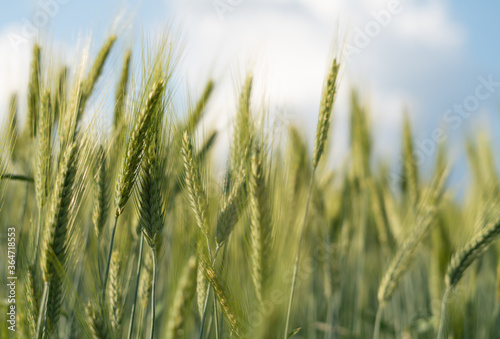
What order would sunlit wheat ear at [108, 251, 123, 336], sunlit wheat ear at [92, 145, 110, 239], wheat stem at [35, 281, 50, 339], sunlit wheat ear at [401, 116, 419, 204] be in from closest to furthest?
wheat stem at [35, 281, 50, 339] < sunlit wheat ear at [108, 251, 123, 336] < sunlit wheat ear at [92, 145, 110, 239] < sunlit wheat ear at [401, 116, 419, 204]

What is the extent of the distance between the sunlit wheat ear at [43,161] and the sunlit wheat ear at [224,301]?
0.52 metres

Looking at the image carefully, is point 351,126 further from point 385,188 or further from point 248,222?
point 248,222

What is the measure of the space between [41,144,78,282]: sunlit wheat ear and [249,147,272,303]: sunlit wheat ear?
0.47 m

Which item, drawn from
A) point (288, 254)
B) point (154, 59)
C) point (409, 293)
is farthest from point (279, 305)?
point (409, 293)

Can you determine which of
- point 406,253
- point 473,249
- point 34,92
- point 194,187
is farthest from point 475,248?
point 34,92

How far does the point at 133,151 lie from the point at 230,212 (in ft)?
1.05

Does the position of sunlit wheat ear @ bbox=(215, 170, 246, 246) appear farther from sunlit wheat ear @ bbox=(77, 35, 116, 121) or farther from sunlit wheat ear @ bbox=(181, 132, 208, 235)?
sunlit wheat ear @ bbox=(77, 35, 116, 121)

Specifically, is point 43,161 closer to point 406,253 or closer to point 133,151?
point 133,151

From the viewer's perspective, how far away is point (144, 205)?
1211 millimetres

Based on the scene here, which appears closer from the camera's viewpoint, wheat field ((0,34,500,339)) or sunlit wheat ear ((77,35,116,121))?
wheat field ((0,34,500,339))

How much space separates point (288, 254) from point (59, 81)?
1125 mm

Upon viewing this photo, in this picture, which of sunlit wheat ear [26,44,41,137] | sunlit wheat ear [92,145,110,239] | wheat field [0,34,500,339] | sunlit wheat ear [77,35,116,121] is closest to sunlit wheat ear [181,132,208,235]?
wheat field [0,34,500,339]

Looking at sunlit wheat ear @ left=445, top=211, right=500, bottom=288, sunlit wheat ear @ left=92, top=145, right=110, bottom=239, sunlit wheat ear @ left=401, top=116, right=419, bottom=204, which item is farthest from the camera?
sunlit wheat ear @ left=401, top=116, right=419, bottom=204

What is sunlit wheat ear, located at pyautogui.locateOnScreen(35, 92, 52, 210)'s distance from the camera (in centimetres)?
132
